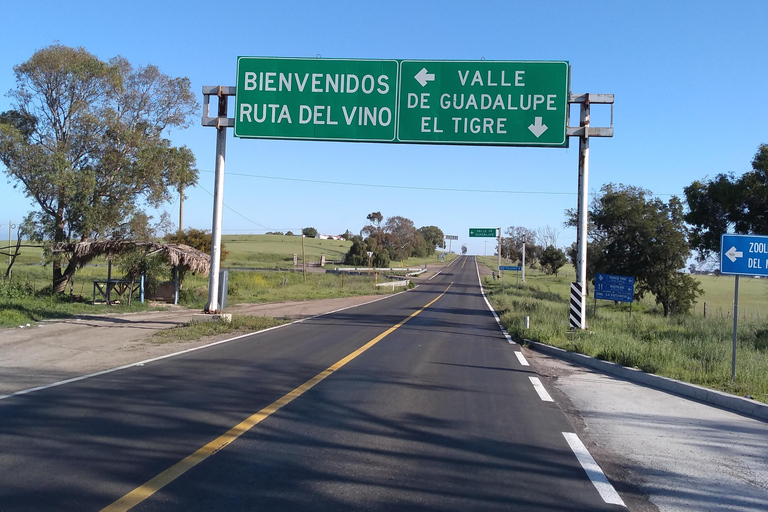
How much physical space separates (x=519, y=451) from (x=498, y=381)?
4180 millimetres

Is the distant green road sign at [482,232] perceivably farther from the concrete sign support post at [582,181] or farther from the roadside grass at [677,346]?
the concrete sign support post at [582,181]

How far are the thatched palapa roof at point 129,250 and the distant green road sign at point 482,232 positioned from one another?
44.4 metres

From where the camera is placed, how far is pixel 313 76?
51.2 feet

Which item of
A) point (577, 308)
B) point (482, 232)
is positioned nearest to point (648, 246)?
point (577, 308)

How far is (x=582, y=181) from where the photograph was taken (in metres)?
16.2

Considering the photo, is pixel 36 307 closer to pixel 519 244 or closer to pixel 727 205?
pixel 727 205

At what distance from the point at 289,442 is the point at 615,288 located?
20.1 meters

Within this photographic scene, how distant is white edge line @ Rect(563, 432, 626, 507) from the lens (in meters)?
4.95

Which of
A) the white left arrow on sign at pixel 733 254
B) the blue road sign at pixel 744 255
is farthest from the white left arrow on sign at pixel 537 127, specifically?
the white left arrow on sign at pixel 733 254

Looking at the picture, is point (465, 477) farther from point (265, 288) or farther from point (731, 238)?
point (265, 288)

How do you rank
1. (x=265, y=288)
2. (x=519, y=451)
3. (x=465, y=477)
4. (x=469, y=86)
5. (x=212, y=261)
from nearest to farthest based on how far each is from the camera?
(x=465, y=477) < (x=519, y=451) < (x=469, y=86) < (x=212, y=261) < (x=265, y=288)

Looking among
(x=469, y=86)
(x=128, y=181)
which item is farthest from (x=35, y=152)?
(x=469, y=86)

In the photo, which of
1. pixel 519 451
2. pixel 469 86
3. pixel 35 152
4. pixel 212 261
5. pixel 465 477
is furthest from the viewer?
pixel 35 152

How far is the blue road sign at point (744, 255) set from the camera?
9.98 m
